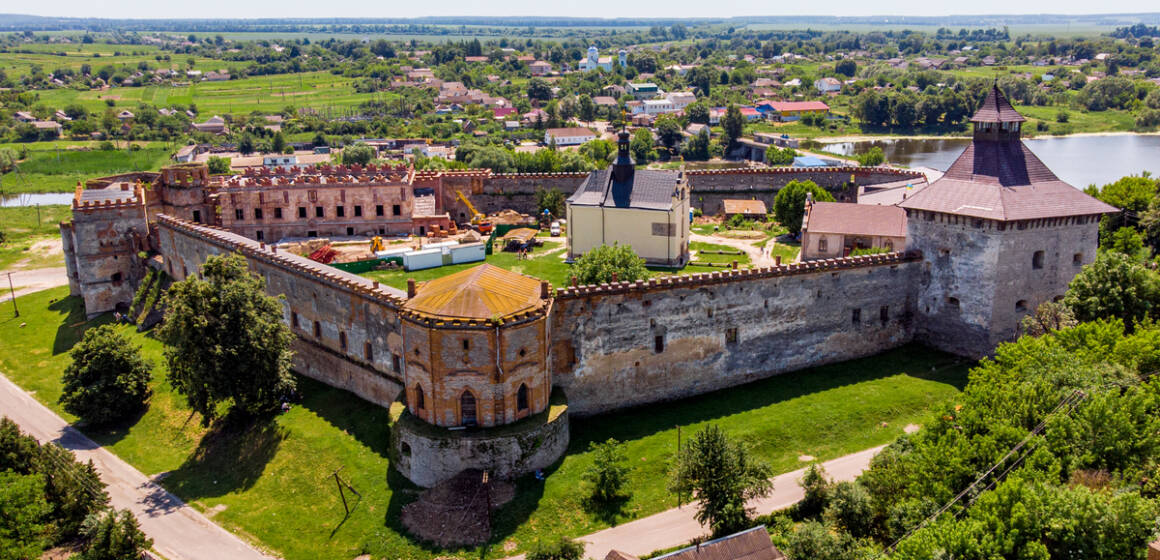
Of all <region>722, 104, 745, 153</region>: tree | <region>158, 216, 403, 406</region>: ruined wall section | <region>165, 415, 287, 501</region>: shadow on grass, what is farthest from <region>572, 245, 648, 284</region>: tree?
<region>722, 104, 745, 153</region>: tree

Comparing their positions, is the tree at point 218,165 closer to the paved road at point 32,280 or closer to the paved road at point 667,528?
the paved road at point 32,280

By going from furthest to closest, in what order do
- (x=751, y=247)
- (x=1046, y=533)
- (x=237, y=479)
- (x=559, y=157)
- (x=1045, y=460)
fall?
(x=559, y=157) → (x=751, y=247) → (x=237, y=479) → (x=1045, y=460) → (x=1046, y=533)

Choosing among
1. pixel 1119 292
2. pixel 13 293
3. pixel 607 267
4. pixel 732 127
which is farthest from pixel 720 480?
pixel 732 127

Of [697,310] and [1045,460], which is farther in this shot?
[697,310]

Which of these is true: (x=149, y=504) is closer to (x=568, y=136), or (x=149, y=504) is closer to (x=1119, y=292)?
(x=1119, y=292)

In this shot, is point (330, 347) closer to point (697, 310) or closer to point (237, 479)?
point (237, 479)

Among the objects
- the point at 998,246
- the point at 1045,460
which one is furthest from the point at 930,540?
the point at 998,246
